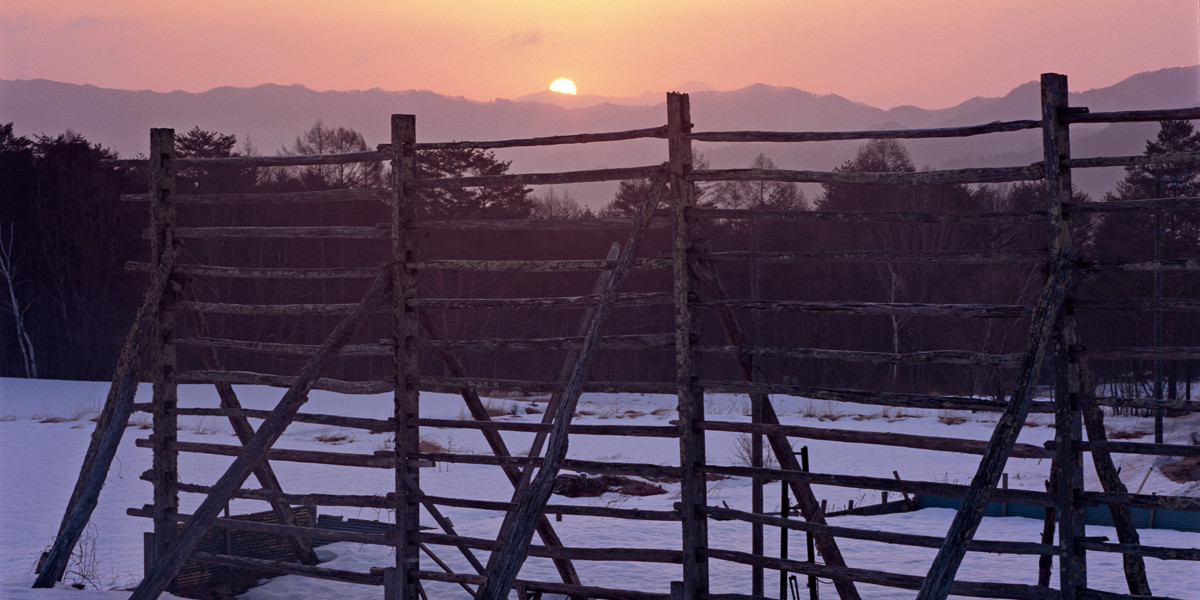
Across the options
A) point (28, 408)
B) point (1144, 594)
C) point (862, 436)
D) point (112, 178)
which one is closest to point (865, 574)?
point (862, 436)

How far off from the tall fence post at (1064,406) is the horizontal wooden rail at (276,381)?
3.75 meters

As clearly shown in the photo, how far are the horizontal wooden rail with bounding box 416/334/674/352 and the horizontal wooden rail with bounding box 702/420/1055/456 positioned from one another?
20.8 inches


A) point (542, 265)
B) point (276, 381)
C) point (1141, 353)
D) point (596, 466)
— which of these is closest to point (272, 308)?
point (276, 381)

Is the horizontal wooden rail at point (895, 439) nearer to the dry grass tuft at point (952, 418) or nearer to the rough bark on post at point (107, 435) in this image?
the rough bark on post at point (107, 435)

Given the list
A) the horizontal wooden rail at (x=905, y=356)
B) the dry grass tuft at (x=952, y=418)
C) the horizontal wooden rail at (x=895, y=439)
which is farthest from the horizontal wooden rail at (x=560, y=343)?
the dry grass tuft at (x=952, y=418)

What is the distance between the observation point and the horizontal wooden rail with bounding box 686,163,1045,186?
17.7 feet

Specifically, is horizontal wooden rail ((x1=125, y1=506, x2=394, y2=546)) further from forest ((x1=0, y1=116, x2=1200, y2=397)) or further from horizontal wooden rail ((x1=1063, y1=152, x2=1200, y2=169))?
forest ((x1=0, y1=116, x2=1200, y2=397))

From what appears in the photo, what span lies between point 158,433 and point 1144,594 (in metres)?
6.14

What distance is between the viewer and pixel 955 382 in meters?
28.0

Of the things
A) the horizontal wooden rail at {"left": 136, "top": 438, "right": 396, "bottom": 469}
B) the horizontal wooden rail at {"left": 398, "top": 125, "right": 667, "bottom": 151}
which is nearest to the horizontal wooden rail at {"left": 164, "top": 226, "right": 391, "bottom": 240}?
the horizontal wooden rail at {"left": 398, "top": 125, "right": 667, "bottom": 151}

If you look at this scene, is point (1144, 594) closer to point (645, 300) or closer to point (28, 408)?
point (645, 300)

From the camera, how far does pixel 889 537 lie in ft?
19.0

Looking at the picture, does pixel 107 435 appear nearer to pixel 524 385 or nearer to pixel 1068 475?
pixel 524 385

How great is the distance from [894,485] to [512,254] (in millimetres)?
26182
